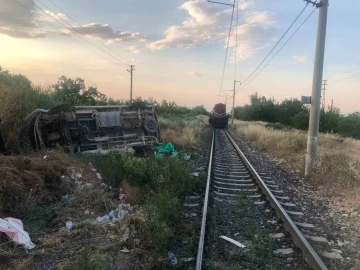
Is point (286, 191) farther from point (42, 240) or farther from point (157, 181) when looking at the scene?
point (42, 240)

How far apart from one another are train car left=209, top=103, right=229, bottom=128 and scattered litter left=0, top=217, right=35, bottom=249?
3906 cm

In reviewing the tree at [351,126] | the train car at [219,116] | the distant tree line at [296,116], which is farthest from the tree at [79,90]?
the tree at [351,126]

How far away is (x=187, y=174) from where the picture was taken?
9.09 metres

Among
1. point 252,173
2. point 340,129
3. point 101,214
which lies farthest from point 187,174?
point 340,129

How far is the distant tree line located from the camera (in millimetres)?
50250

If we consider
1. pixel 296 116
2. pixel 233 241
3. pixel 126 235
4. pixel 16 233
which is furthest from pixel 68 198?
pixel 296 116

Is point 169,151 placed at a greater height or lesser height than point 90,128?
lesser

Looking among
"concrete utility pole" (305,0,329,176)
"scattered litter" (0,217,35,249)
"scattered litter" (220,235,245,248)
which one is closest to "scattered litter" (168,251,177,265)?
"scattered litter" (220,235,245,248)

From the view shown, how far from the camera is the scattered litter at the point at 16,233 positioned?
4.78 m

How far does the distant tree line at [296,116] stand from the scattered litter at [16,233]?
29.5 metres

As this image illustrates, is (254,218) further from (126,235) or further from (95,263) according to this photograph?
(95,263)

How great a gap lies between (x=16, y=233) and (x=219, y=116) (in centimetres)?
3926

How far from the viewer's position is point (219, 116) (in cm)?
4319

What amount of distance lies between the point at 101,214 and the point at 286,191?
503 centimetres
